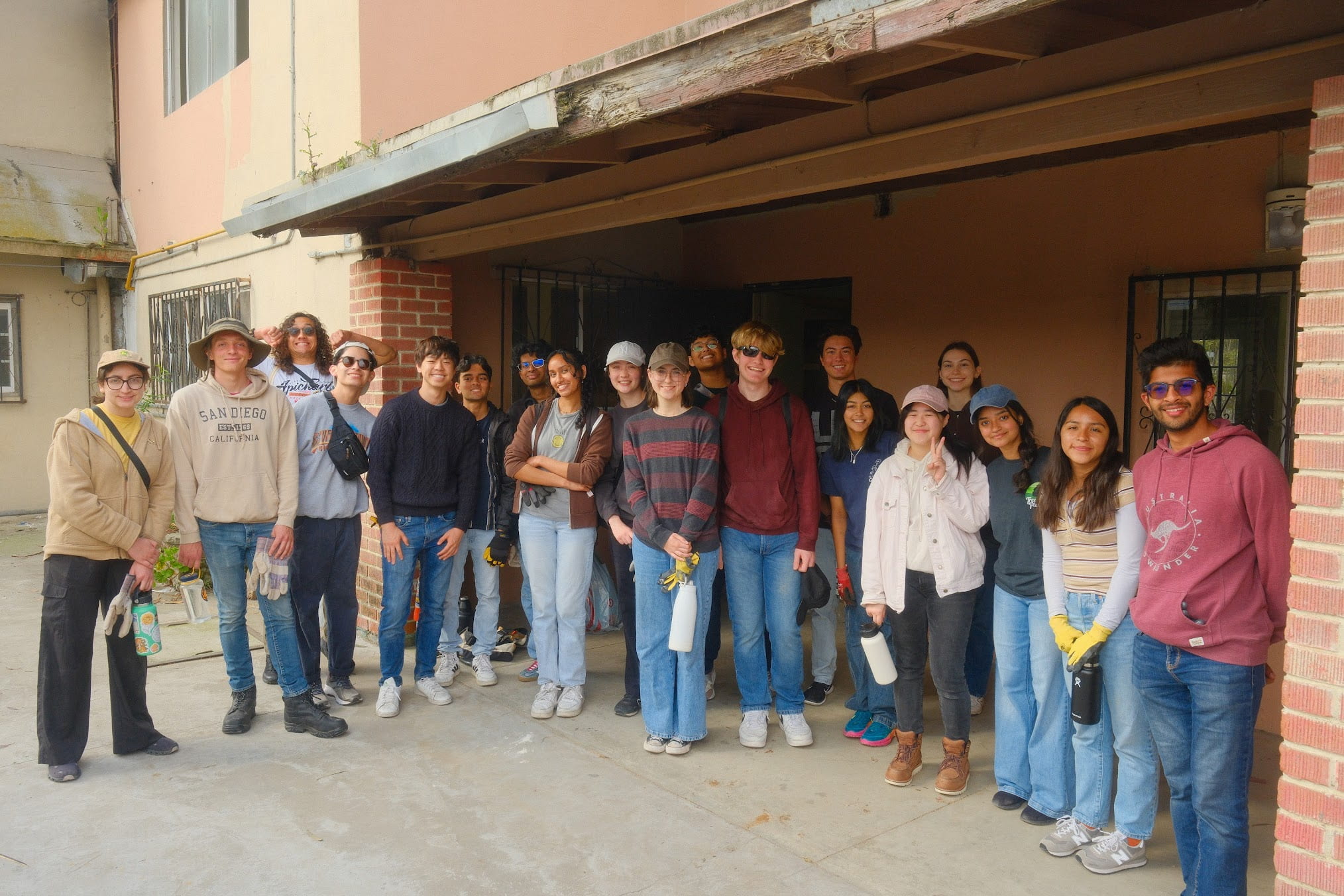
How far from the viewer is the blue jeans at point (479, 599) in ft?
17.4

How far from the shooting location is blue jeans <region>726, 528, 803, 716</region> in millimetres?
4344

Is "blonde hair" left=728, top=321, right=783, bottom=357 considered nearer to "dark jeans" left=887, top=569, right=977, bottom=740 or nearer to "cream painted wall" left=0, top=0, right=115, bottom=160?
"dark jeans" left=887, top=569, right=977, bottom=740

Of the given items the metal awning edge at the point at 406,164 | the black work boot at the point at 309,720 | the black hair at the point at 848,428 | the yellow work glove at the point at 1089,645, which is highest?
the metal awning edge at the point at 406,164

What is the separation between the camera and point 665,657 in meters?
4.38

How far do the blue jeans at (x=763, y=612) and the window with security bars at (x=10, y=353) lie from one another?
944 cm

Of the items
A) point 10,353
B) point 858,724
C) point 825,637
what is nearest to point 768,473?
point 825,637

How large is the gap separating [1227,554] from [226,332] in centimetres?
402

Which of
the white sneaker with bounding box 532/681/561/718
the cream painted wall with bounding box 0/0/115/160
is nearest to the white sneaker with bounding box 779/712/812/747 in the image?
the white sneaker with bounding box 532/681/561/718

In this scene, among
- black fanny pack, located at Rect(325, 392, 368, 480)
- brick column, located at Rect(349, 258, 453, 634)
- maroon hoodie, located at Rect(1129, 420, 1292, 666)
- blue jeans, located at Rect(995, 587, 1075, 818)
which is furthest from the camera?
brick column, located at Rect(349, 258, 453, 634)

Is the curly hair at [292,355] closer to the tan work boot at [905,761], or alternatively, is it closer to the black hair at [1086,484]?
the tan work boot at [905,761]

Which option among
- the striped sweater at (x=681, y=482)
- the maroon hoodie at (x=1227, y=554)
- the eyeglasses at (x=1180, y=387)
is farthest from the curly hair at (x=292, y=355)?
the maroon hoodie at (x=1227, y=554)

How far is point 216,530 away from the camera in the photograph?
175 inches

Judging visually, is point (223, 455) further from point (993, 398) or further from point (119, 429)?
point (993, 398)

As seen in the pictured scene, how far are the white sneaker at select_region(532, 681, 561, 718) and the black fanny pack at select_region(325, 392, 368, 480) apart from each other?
4.60 ft
